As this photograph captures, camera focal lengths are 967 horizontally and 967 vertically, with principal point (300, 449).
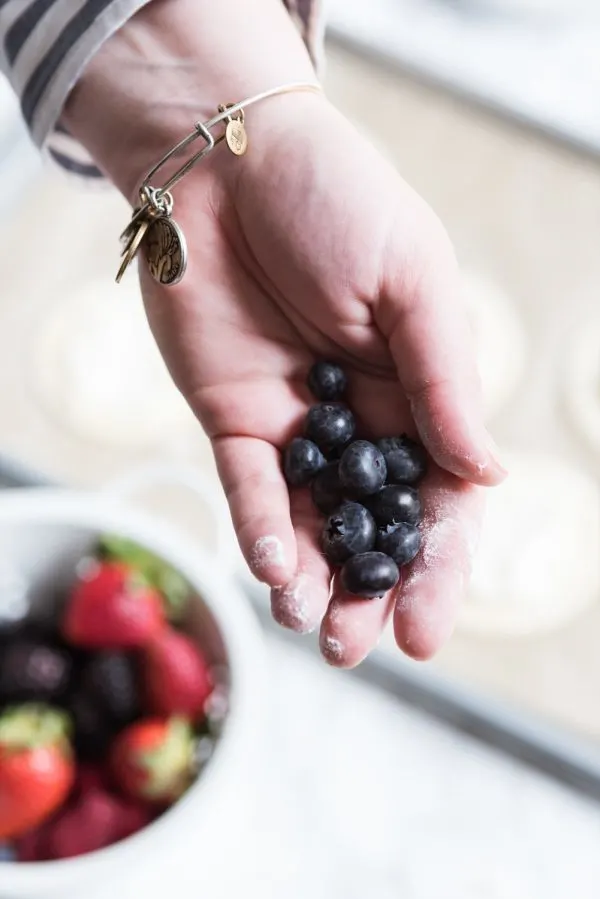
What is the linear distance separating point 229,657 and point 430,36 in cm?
78

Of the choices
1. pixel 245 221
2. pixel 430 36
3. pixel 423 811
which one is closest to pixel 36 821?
pixel 423 811

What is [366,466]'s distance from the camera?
0.49 metres

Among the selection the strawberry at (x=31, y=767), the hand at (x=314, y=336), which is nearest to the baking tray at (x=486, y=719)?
the strawberry at (x=31, y=767)

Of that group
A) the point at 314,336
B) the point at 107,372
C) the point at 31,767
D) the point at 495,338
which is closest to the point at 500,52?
the point at 495,338

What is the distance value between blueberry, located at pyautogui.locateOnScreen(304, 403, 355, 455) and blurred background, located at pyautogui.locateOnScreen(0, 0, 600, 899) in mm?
308

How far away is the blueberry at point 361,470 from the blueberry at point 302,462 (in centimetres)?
2

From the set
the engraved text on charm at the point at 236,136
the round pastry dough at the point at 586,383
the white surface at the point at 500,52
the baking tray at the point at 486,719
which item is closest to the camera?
the engraved text on charm at the point at 236,136

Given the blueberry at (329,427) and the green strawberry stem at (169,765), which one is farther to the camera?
the green strawberry stem at (169,765)

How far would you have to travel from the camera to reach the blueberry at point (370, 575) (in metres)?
0.45

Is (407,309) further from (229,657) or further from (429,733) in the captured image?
(429,733)

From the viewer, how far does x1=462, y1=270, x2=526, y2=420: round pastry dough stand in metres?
0.90

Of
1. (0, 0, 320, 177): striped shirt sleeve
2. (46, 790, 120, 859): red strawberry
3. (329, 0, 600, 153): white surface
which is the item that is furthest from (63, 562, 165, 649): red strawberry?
(329, 0, 600, 153): white surface

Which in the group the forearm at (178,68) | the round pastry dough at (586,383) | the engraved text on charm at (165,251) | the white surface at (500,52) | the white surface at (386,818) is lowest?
the white surface at (386,818)

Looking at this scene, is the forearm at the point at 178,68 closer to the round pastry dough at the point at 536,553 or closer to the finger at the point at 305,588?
the finger at the point at 305,588
